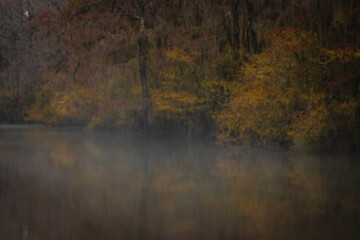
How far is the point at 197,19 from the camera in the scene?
14391 mm

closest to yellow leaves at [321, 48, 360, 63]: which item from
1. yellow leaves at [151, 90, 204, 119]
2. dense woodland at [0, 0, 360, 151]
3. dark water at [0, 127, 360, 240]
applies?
dense woodland at [0, 0, 360, 151]

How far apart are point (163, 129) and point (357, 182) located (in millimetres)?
16203

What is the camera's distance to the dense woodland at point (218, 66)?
37.2ft

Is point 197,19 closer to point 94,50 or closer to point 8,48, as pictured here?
point 94,50

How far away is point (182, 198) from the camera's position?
8094 millimetres

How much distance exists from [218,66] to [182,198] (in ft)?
35.7

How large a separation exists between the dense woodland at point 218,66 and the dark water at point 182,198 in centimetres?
160

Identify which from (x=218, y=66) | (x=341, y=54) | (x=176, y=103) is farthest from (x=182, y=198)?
(x=176, y=103)

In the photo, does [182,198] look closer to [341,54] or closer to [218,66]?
[341,54]

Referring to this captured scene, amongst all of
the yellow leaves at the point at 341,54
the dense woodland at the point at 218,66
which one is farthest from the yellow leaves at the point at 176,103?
the yellow leaves at the point at 341,54

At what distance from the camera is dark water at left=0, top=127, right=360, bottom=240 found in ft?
19.8

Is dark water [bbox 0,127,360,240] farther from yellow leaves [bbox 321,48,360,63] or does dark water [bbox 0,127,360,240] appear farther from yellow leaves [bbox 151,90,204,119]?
yellow leaves [bbox 151,90,204,119]

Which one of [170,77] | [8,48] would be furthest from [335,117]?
[8,48]

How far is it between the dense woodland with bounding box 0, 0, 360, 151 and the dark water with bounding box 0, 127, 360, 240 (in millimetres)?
1602
